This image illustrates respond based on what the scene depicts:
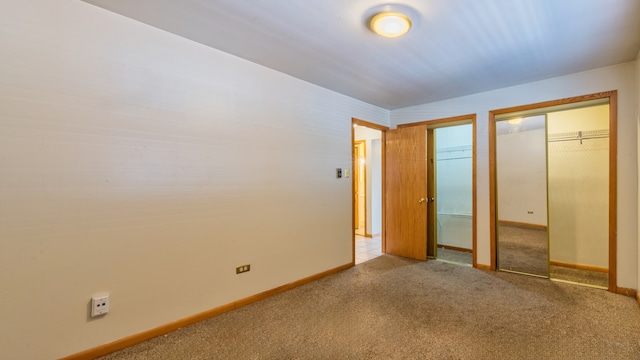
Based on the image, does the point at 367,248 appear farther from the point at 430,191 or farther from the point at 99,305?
the point at 99,305

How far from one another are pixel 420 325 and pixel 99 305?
235 cm

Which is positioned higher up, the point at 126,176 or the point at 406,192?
the point at 126,176

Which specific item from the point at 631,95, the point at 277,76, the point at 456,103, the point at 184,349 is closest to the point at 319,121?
the point at 277,76

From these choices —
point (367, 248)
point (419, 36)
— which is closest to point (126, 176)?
point (419, 36)

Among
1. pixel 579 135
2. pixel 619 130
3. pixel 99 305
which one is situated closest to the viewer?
pixel 99 305

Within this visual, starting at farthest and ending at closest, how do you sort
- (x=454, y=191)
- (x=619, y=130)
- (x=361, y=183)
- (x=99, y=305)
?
(x=361, y=183)
(x=454, y=191)
(x=619, y=130)
(x=99, y=305)

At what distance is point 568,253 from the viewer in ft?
12.0

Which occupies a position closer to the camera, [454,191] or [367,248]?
[454,191]

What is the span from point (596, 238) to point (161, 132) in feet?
16.2

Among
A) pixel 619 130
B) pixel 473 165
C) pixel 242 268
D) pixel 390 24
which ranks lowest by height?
pixel 242 268

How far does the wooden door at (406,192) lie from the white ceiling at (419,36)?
3.99ft

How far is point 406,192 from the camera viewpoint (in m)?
4.29

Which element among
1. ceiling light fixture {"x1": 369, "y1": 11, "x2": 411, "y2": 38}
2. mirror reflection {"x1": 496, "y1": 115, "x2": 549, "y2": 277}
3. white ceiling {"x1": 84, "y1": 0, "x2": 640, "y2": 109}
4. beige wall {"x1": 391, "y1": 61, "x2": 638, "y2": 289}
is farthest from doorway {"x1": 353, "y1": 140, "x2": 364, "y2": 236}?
ceiling light fixture {"x1": 369, "y1": 11, "x2": 411, "y2": 38}

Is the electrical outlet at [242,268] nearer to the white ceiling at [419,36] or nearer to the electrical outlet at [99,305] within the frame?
the electrical outlet at [99,305]
